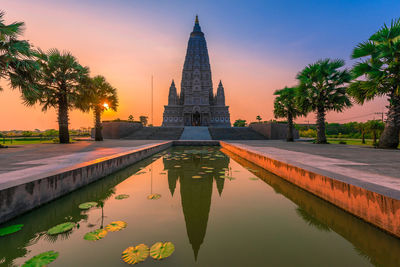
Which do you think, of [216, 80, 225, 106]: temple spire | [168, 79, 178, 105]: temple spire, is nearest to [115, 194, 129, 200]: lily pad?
[168, 79, 178, 105]: temple spire

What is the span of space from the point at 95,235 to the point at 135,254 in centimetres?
81

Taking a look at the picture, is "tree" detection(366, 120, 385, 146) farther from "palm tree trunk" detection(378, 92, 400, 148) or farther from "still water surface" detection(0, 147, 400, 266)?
"still water surface" detection(0, 147, 400, 266)

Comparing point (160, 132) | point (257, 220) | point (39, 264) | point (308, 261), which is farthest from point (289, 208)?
point (160, 132)

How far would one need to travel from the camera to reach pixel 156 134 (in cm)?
2533

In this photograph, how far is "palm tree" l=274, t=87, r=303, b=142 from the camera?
65.0ft

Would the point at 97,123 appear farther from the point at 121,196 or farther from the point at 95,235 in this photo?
the point at 95,235

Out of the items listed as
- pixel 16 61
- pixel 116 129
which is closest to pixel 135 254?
pixel 16 61

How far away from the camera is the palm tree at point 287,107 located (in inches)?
779

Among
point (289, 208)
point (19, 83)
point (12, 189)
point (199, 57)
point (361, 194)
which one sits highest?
point (199, 57)

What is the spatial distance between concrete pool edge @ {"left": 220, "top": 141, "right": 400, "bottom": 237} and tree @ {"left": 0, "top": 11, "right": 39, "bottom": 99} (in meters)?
14.1

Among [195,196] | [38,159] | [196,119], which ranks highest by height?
[196,119]

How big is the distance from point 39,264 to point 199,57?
52.1m

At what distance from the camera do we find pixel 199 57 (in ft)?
159

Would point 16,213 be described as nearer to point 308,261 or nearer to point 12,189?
point 12,189
